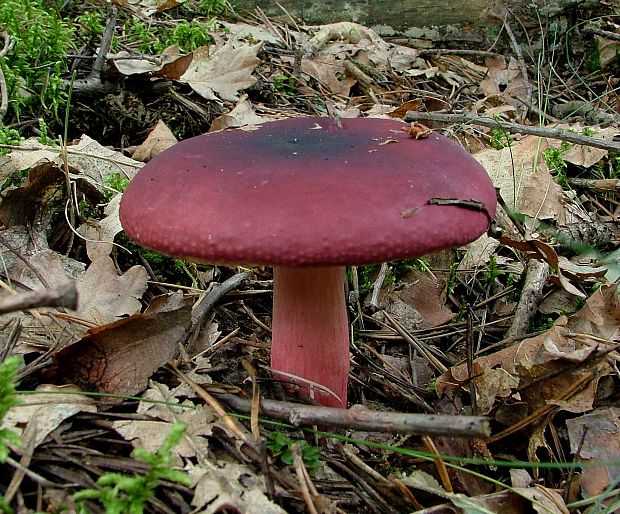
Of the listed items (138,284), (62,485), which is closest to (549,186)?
(138,284)

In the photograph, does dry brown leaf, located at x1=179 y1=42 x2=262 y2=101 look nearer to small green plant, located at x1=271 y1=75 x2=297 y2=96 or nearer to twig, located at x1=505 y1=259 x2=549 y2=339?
small green plant, located at x1=271 y1=75 x2=297 y2=96

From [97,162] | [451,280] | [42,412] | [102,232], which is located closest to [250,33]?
[97,162]

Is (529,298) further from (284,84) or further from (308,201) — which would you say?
(284,84)

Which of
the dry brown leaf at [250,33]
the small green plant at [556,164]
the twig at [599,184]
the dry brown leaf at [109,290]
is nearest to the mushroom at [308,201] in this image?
the dry brown leaf at [109,290]

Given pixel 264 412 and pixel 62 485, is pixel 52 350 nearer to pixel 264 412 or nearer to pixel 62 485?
pixel 62 485

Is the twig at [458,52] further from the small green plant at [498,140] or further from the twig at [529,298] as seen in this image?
the twig at [529,298]

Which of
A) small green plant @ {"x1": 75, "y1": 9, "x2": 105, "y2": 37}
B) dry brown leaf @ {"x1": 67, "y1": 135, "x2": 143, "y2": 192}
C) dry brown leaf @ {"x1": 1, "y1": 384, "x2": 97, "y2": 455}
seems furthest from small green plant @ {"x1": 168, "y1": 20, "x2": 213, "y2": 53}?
dry brown leaf @ {"x1": 1, "y1": 384, "x2": 97, "y2": 455}
